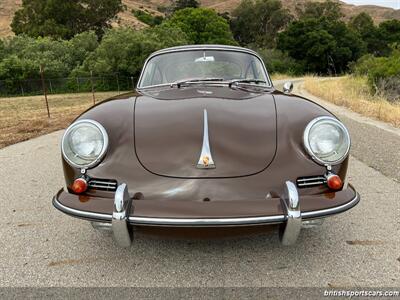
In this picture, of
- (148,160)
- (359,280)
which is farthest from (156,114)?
(359,280)

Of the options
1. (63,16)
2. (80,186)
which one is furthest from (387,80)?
(63,16)

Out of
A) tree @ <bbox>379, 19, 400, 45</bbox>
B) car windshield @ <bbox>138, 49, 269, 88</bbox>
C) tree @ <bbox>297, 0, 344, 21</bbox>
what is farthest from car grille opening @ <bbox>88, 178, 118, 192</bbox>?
tree @ <bbox>297, 0, 344, 21</bbox>

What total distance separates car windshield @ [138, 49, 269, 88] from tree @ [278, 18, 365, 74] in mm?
52440

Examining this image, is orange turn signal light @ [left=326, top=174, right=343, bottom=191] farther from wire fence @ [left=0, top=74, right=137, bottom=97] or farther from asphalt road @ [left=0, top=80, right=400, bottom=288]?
wire fence @ [left=0, top=74, right=137, bottom=97]

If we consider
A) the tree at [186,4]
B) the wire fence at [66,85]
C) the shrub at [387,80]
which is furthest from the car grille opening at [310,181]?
the tree at [186,4]

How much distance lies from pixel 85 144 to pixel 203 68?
168cm

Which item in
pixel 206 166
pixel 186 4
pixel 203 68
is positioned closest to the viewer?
pixel 206 166

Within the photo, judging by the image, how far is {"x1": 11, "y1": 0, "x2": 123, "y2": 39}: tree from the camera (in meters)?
48.3

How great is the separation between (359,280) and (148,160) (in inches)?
57.6

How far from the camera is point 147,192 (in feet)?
7.13

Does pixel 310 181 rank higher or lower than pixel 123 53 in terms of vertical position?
higher

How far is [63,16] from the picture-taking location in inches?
1988

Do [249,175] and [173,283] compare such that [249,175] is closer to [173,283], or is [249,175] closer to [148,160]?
[148,160]

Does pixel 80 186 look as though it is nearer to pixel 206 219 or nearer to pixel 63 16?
pixel 206 219
